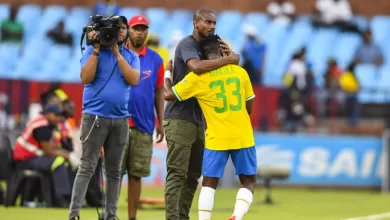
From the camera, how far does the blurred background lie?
67.1 ft

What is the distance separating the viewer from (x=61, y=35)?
27.2 m

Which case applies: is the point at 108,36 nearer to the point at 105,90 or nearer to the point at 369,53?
the point at 105,90

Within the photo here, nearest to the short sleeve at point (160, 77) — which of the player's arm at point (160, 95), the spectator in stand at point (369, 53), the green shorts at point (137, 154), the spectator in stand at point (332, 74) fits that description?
the player's arm at point (160, 95)

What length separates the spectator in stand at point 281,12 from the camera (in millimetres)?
28141

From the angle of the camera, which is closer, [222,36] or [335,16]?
[222,36]

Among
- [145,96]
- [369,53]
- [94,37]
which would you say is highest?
[369,53]

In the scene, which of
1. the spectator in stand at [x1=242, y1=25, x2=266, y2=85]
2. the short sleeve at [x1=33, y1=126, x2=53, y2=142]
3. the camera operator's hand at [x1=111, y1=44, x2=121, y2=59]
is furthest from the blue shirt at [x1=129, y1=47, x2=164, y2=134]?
the spectator in stand at [x1=242, y1=25, x2=266, y2=85]

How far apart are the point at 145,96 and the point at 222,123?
2.06 meters

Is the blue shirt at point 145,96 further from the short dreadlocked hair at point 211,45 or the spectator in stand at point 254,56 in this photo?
the spectator in stand at point 254,56

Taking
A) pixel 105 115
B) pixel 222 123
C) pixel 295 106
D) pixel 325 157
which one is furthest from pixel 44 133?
pixel 295 106

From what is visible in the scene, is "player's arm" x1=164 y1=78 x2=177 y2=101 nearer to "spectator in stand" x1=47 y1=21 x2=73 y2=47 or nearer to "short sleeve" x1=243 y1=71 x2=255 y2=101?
"short sleeve" x1=243 y1=71 x2=255 y2=101

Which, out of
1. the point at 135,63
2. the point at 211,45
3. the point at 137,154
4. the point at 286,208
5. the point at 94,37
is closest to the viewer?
the point at 211,45

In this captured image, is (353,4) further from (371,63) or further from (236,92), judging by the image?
(236,92)

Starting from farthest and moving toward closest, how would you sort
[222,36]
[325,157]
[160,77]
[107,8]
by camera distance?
[222,36], [107,8], [325,157], [160,77]
